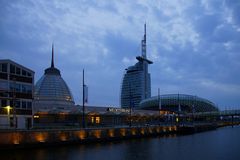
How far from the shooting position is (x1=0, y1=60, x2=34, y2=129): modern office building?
7244 centimetres

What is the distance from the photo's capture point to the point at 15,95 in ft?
246

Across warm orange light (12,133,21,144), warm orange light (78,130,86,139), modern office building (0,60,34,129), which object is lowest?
warm orange light (78,130,86,139)

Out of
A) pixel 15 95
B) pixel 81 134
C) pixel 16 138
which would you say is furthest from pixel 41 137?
pixel 15 95

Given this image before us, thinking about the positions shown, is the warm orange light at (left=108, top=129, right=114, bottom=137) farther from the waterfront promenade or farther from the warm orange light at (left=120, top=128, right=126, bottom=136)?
the warm orange light at (left=120, top=128, right=126, bottom=136)

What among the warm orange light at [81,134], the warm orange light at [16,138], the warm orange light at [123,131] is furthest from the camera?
the warm orange light at [123,131]

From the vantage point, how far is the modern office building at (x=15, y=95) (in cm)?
7244

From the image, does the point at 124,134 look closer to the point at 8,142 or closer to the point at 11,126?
the point at 11,126

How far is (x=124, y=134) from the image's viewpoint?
313 feet

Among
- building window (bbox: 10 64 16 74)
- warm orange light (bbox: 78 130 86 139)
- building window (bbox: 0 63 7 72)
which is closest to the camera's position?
building window (bbox: 0 63 7 72)

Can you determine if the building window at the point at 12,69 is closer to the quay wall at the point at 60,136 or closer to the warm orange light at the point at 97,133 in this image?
the quay wall at the point at 60,136

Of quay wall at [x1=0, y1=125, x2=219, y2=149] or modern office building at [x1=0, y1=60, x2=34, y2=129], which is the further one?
modern office building at [x1=0, y1=60, x2=34, y2=129]

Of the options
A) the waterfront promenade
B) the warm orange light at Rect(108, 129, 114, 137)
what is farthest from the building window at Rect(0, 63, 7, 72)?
the warm orange light at Rect(108, 129, 114, 137)

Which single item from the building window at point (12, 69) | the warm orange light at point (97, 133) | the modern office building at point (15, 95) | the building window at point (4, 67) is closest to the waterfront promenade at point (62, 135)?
the warm orange light at point (97, 133)

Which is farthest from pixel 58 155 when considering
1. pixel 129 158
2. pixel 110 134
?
pixel 110 134
